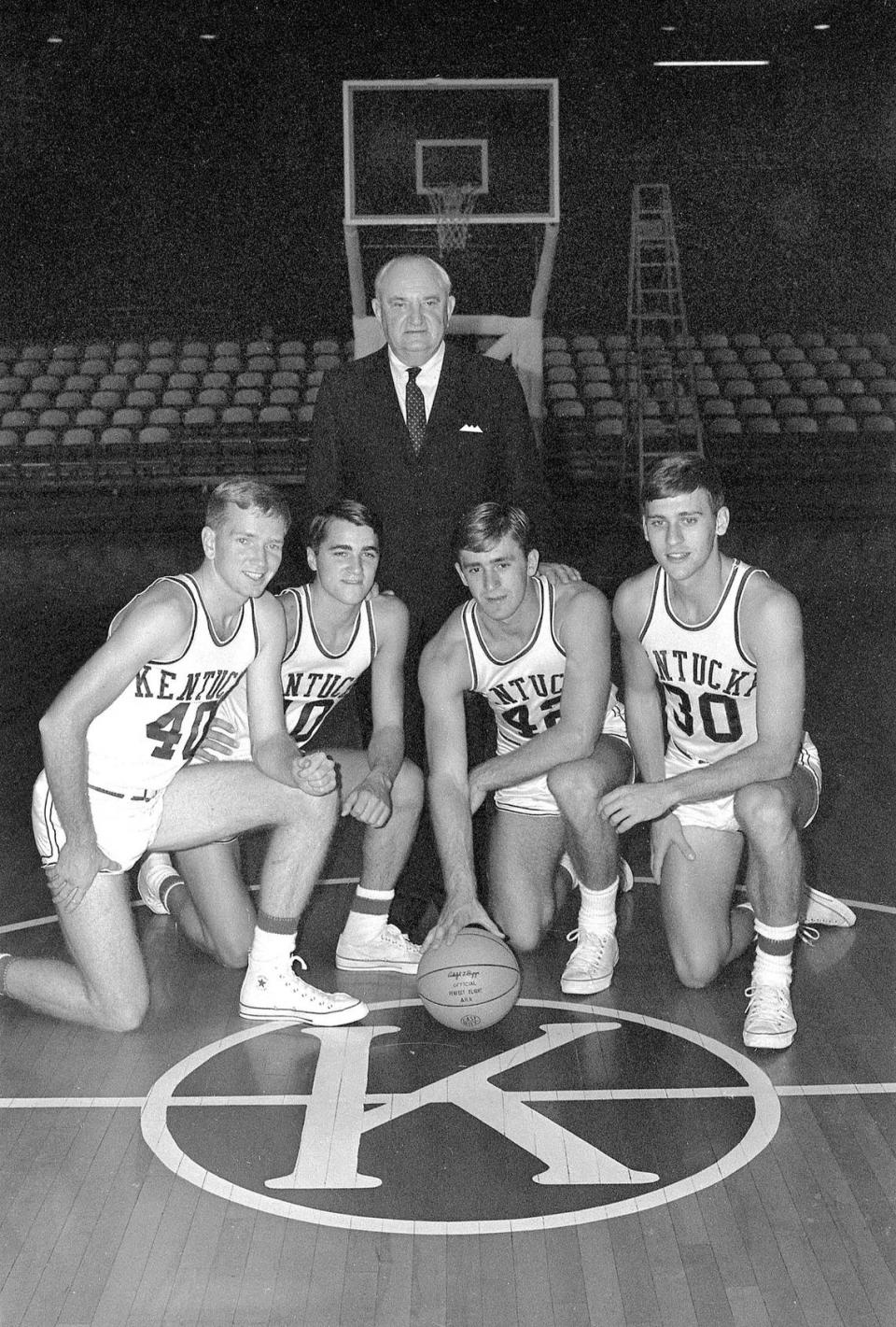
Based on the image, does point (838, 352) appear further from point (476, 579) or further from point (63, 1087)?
point (63, 1087)

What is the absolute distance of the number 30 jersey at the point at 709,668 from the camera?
3.56 m

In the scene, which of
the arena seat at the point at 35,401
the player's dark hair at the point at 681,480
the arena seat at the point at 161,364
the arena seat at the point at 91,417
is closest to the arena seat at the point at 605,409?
the arena seat at the point at 161,364

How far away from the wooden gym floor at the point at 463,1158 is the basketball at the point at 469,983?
0.07 meters

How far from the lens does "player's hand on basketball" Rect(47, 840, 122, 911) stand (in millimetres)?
3209

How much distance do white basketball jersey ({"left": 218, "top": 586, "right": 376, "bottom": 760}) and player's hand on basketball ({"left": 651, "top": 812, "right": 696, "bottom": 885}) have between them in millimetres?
943

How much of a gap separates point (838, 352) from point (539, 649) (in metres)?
11.8

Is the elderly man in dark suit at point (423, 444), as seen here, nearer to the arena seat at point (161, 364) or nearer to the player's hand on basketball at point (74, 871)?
the player's hand on basketball at point (74, 871)

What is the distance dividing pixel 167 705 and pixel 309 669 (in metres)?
0.61

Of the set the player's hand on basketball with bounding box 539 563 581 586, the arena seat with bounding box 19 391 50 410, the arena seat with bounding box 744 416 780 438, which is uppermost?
the arena seat with bounding box 19 391 50 410

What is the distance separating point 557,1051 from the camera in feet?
10.6

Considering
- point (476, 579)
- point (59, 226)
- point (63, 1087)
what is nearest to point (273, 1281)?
point (63, 1087)

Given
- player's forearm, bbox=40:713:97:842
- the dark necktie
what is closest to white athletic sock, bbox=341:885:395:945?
player's forearm, bbox=40:713:97:842

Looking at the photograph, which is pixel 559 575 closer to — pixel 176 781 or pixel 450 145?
pixel 176 781

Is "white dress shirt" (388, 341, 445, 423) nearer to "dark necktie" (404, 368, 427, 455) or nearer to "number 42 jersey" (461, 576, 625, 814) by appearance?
"dark necktie" (404, 368, 427, 455)
